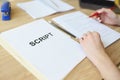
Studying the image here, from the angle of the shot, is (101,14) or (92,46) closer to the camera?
(92,46)

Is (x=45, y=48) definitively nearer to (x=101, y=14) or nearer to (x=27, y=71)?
(x=27, y=71)

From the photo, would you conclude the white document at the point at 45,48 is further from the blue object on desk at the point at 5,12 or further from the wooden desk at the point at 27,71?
the blue object on desk at the point at 5,12

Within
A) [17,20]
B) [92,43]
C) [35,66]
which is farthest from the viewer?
[17,20]

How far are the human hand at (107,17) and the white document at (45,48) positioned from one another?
0.93ft

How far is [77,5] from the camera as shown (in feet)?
4.09

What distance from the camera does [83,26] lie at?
101 cm

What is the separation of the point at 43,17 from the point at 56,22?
3.4 inches

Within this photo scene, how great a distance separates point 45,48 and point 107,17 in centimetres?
46

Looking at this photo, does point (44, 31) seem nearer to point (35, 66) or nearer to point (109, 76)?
point (35, 66)

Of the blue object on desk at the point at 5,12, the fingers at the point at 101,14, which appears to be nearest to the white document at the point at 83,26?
the fingers at the point at 101,14

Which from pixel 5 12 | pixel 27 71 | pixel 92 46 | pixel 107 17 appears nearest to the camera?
pixel 27 71

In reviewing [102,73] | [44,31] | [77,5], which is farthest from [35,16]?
[102,73]

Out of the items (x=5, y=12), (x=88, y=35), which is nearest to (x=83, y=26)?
(x=88, y=35)

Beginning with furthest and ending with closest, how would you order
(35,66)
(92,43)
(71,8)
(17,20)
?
(71,8) < (17,20) < (92,43) < (35,66)
